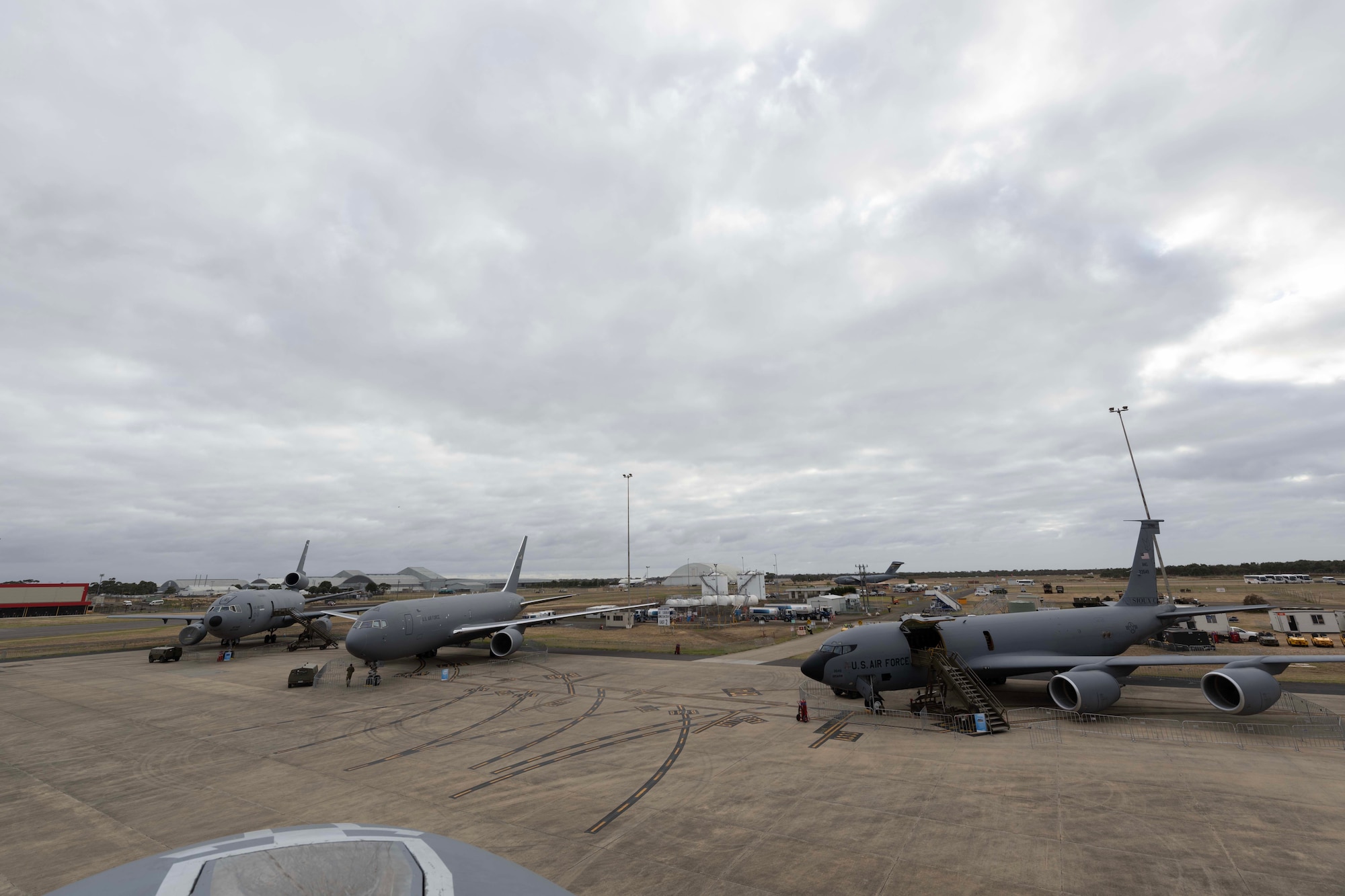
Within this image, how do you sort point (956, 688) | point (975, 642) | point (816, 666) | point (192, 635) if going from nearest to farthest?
1. point (956, 688)
2. point (816, 666)
3. point (975, 642)
4. point (192, 635)

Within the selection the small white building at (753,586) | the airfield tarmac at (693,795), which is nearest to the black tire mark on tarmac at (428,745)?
the airfield tarmac at (693,795)

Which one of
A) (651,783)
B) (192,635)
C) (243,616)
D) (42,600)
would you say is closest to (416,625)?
(243,616)

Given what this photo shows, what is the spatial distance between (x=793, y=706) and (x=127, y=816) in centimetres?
2457

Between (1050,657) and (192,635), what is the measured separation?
6380 cm

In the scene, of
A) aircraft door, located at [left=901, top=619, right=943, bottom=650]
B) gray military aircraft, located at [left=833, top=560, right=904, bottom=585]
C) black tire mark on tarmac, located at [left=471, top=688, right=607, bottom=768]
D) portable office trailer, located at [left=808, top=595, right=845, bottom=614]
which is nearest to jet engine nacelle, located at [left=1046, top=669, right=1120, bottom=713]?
aircraft door, located at [left=901, top=619, right=943, bottom=650]

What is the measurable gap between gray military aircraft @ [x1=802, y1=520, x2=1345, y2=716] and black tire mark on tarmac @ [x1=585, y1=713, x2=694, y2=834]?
8115mm

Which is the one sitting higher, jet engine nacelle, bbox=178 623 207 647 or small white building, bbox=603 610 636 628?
jet engine nacelle, bbox=178 623 207 647

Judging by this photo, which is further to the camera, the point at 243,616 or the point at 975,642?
the point at 243,616

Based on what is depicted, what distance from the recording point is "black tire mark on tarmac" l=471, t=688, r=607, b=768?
67.7 feet

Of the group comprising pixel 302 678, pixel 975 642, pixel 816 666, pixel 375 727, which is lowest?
pixel 375 727

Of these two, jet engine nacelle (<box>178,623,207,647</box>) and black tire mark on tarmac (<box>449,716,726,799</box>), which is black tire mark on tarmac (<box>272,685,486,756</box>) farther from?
jet engine nacelle (<box>178,623,207,647</box>)

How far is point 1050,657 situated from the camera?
28.6 meters

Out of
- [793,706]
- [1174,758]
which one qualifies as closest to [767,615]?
[793,706]

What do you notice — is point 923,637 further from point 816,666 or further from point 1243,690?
point 1243,690
